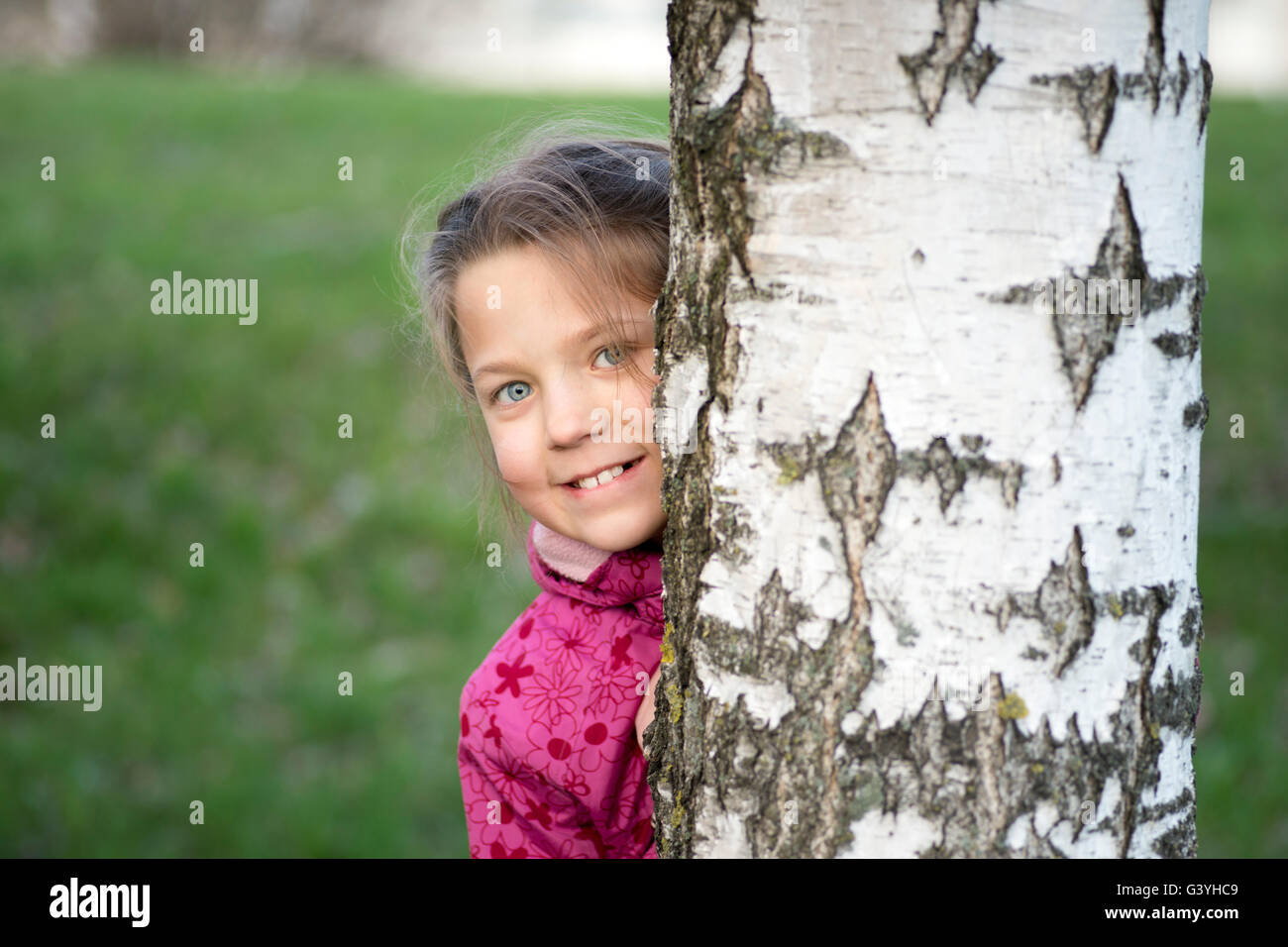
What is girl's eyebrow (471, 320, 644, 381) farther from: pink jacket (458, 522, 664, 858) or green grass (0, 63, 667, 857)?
green grass (0, 63, 667, 857)

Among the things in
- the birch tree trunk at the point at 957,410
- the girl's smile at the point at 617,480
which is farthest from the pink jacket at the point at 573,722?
the birch tree trunk at the point at 957,410

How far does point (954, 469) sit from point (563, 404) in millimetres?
640

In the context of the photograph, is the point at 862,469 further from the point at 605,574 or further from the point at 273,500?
the point at 273,500

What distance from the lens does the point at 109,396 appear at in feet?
17.3

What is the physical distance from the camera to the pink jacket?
1.55 metres

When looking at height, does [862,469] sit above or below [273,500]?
above

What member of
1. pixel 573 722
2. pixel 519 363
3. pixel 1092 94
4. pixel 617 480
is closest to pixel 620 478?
pixel 617 480

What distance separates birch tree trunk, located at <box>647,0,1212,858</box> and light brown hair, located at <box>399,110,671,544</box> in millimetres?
482

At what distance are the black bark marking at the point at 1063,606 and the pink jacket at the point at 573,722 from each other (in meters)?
0.64

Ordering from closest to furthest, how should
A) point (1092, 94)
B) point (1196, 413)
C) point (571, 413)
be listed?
point (1092, 94)
point (1196, 413)
point (571, 413)

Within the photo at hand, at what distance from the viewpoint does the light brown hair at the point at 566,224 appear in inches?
62.7

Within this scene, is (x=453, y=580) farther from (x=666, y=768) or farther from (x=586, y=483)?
(x=666, y=768)

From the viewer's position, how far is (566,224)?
1.65 metres
